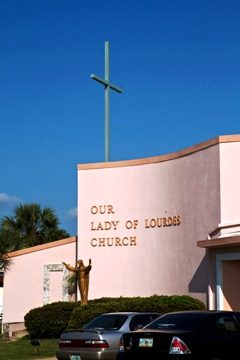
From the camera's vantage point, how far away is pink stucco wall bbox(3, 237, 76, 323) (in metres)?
32.5

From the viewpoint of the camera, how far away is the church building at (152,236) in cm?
2531

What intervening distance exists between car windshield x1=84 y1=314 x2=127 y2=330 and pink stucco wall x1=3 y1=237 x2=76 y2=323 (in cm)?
1475

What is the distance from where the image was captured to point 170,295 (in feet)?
89.9

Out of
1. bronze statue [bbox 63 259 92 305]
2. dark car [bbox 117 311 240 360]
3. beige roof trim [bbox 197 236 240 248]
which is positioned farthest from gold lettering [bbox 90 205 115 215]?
dark car [bbox 117 311 240 360]

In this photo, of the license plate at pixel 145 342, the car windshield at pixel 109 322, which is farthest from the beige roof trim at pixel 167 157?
the license plate at pixel 145 342

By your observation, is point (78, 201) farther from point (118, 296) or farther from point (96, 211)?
point (118, 296)

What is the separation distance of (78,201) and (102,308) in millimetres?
6772

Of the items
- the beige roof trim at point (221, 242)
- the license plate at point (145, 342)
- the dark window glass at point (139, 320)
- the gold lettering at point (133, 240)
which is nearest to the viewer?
the license plate at point (145, 342)

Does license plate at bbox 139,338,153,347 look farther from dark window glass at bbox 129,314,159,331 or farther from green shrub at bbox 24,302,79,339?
green shrub at bbox 24,302,79,339

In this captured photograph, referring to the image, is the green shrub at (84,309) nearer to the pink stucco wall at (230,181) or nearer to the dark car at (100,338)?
the pink stucco wall at (230,181)

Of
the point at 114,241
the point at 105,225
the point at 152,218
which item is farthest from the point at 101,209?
the point at 152,218

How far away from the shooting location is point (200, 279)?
26094mm

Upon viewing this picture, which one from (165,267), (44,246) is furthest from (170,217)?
(44,246)

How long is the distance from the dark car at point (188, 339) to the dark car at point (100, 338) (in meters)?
2.33
